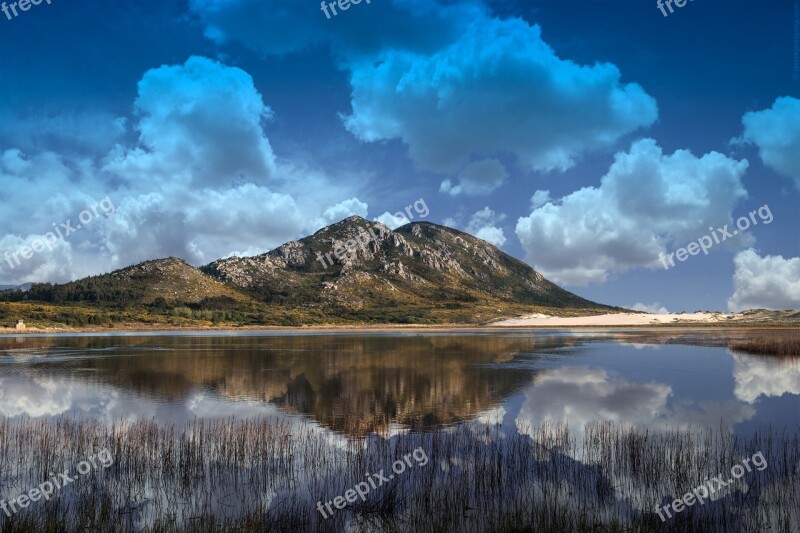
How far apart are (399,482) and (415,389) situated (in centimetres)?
2228

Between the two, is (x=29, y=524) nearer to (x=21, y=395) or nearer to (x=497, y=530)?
(x=497, y=530)

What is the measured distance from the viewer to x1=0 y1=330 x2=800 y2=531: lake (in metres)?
15.3

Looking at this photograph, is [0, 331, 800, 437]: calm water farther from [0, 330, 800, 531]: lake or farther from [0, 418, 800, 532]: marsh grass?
[0, 418, 800, 532]: marsh grass

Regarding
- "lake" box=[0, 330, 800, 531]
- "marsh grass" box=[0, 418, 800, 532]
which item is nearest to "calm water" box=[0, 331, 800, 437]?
"lake" box=[0, 330, 800, 531]

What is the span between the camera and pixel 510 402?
35.0 meters

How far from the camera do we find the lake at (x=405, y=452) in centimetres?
1527

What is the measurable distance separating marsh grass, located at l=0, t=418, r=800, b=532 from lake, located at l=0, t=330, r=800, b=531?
0.27ft

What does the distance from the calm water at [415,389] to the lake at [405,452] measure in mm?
296

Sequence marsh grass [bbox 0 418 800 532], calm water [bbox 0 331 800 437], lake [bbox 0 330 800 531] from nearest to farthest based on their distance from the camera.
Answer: marsh grass [bbox 0 418 800 532]
lake [bbox 0 330 800 531]
calm water [bbox 0 331 800 437]

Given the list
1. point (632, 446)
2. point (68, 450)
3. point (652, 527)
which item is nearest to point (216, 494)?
point (68, 450)

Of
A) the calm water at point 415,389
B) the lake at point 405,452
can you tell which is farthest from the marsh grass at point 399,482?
the calm water at point 415,389

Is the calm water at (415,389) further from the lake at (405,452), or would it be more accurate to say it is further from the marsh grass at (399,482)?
the marsh grass at (399,482)

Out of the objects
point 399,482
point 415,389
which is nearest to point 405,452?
point 399,482

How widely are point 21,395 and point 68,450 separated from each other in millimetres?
21608
